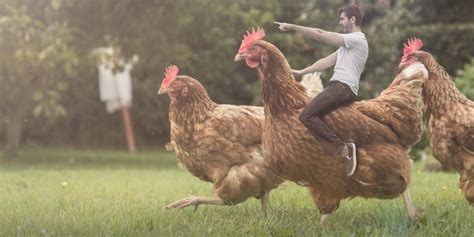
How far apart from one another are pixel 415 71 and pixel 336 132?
1.14 meters

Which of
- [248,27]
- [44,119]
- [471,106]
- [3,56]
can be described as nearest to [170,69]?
[471,106]

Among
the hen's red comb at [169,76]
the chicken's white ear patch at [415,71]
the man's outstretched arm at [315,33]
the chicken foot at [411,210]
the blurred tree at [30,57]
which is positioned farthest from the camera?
the blurred tree at [30,57]

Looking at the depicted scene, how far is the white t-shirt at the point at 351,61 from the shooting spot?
5680 mm

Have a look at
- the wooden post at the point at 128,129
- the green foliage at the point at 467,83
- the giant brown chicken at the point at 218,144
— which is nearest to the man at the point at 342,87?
the giant brown chicken at the point at 218,144

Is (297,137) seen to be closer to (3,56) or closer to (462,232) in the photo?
(462,232)

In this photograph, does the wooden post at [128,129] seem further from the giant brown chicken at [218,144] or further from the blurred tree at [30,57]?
the giant brown chicken at [218,144]

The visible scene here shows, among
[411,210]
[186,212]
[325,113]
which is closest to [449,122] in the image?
[411,210]

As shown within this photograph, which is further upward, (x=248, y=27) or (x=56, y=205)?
(x=248, y=27)

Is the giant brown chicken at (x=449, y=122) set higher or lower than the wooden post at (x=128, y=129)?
higher

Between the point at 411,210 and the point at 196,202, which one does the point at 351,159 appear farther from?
the point at 196,202

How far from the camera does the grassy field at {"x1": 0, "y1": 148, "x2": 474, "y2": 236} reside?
5773 mm

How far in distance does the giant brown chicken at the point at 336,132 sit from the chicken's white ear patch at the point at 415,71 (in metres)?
0.27

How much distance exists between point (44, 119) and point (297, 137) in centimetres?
1759

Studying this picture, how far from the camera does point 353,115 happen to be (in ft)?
19.0
